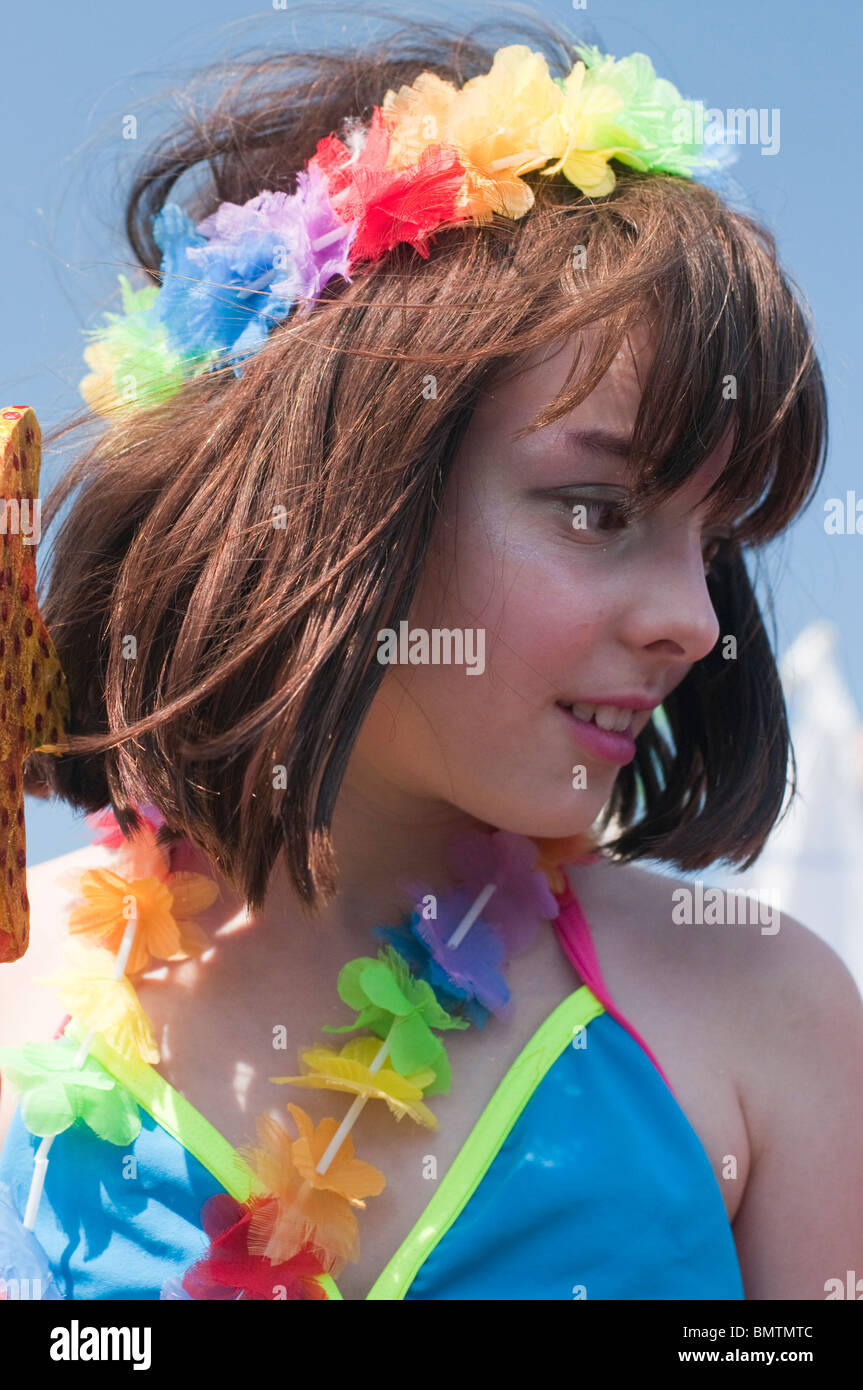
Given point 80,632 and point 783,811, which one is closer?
point 80,632

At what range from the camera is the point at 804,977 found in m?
1.72

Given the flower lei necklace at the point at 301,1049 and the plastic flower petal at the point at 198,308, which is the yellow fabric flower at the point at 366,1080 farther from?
the plastic flower petal at the point at 198,308

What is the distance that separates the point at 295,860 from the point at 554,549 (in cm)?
47

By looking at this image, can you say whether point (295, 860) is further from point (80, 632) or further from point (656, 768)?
point (656, 768)

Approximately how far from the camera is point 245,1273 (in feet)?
4.64

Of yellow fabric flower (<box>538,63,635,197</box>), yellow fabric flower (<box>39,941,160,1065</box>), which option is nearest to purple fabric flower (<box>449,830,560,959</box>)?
yellow fabric flower (<box>39,941,160,1065</box>)

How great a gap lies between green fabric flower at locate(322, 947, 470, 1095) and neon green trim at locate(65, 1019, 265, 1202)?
0.59ft

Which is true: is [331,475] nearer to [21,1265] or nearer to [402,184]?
[402,184]

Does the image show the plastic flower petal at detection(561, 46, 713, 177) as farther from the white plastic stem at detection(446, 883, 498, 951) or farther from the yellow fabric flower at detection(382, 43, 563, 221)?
the white plastic stem at detection(446, 883, 498, 951)

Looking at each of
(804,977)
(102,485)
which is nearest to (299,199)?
(102,485)

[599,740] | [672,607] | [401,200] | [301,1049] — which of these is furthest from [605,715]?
[401,200]

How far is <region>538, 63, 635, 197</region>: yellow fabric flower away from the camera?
1.61 m

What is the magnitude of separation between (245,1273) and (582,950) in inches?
→ 22.1
